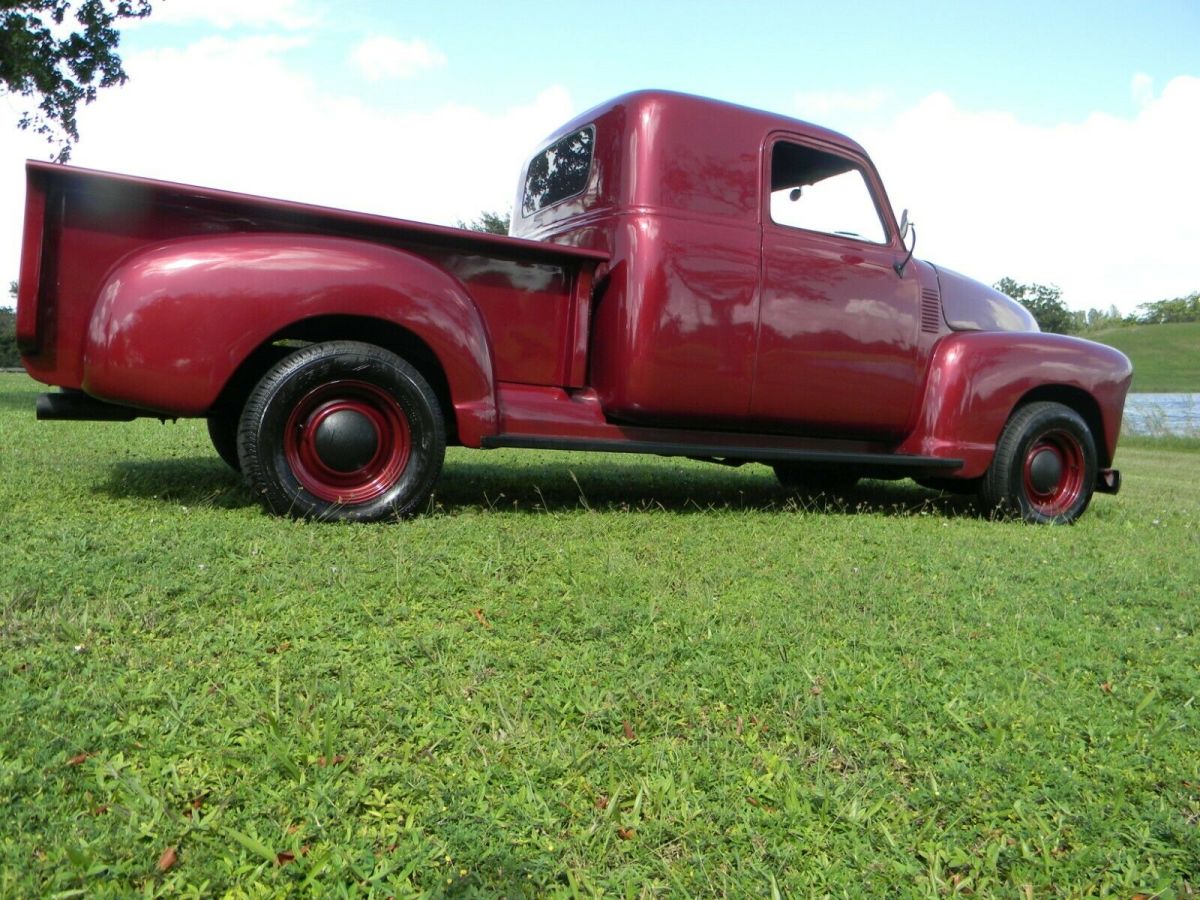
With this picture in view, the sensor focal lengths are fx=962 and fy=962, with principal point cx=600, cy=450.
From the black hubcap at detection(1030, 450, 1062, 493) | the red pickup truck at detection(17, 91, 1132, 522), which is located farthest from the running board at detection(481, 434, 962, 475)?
the black hubcap at detection(1030, 450, 1062, 493)

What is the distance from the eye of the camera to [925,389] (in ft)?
18.5

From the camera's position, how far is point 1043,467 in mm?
5867

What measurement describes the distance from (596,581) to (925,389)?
10.0 ft

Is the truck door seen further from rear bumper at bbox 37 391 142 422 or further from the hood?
rear bumper at bbox 37 391 142 422

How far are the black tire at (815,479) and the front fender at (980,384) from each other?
102 cm

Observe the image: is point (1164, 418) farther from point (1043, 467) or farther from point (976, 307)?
point (976, 307)

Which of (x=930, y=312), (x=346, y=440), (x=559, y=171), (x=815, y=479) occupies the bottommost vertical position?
(x=815, y=479)

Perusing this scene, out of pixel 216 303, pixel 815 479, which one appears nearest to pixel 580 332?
pixel 216 303

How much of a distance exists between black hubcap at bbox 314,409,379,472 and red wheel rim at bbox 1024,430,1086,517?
12.8ft

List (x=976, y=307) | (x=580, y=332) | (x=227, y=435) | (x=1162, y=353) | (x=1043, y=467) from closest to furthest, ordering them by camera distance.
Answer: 1. (x=580, y=332)
2. (x=227, y=435)
3. (x=1043, y=467)
4. (x=976, y=307)
5. (x=1162, y=353)

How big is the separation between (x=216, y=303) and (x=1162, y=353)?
55.6m

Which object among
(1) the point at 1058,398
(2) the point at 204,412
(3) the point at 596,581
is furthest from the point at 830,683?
(1) the point at 1058,398

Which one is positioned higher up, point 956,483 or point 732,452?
point 732,452

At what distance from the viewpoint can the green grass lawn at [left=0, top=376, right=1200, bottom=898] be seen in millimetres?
1919
